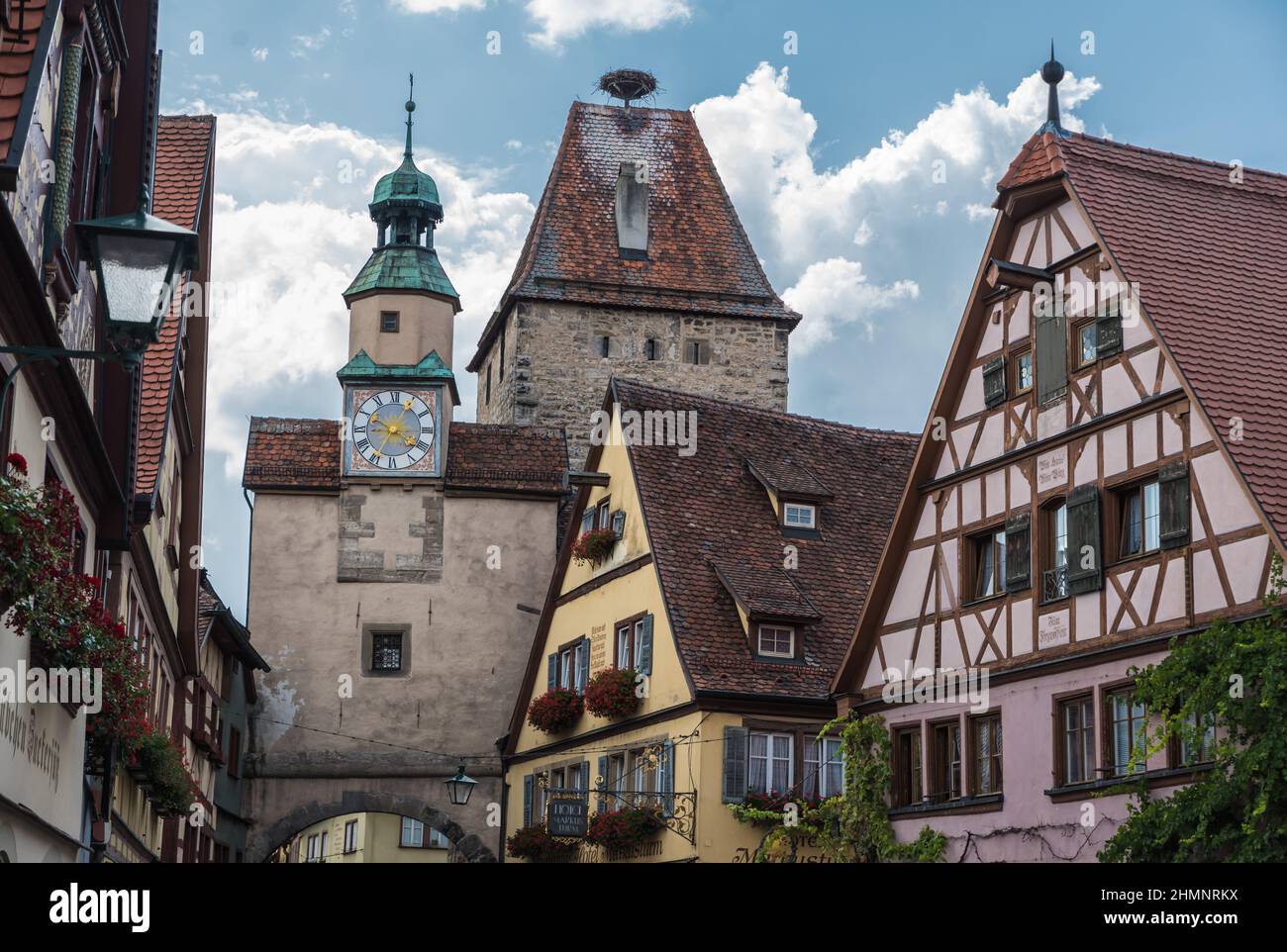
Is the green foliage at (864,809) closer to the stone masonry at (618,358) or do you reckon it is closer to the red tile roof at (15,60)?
the red tile roof at (15,60)

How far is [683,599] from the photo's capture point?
24.1 m

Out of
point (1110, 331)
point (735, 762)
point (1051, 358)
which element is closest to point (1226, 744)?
point (1110, 331)

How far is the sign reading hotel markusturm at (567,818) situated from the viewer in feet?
78.7

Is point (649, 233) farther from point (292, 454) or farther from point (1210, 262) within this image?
point (1210, 262)

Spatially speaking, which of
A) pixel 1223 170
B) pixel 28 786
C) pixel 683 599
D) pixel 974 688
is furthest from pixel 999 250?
pixel 28 786

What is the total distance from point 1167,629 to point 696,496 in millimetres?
10680

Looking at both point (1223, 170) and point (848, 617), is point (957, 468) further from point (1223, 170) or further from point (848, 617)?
point (848, 617)

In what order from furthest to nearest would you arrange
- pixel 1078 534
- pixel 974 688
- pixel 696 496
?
pixel 696 496 < pixel 974 688 < pixel 1078 534

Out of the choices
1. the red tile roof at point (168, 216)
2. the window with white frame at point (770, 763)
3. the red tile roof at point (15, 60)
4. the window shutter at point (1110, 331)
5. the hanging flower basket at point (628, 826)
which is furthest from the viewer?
the hanging flower basket at point (628, 826)

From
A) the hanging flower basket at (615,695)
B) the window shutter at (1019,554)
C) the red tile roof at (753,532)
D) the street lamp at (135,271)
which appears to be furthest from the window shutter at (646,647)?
Answer: the street lamp at (135,271)

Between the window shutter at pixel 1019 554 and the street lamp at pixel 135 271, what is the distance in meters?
12.1

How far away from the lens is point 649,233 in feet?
140

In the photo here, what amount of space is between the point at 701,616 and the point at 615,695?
1628mm
